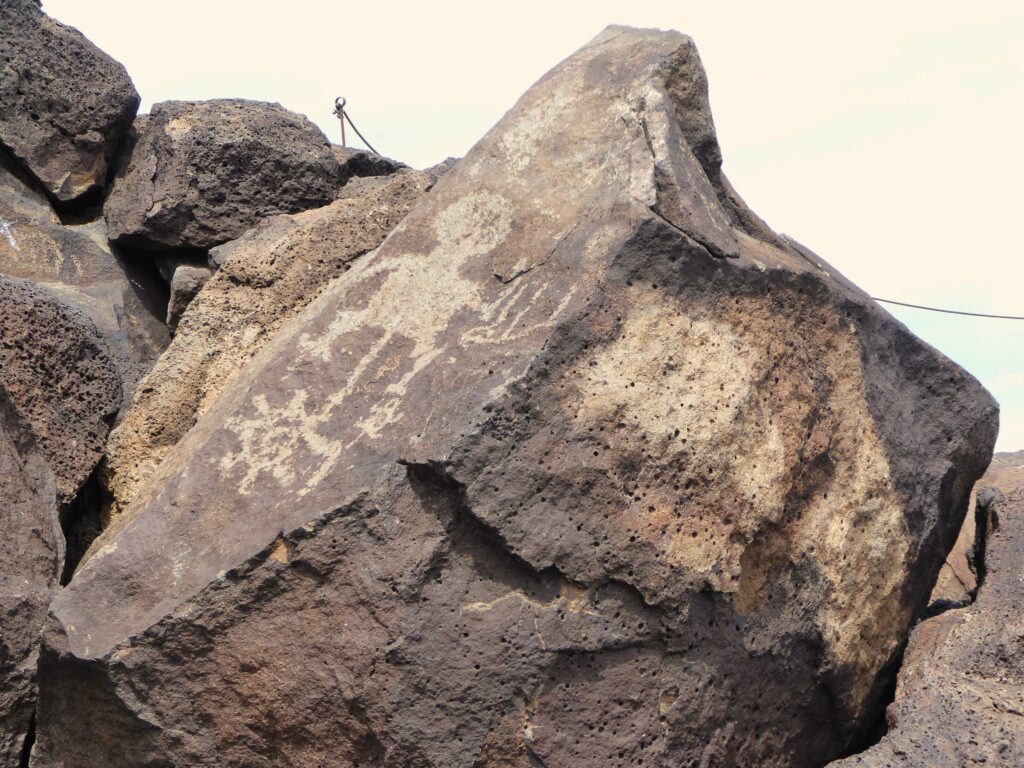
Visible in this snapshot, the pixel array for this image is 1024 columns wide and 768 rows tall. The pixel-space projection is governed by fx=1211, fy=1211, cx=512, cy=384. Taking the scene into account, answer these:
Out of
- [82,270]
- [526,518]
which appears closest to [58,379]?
[82,270]

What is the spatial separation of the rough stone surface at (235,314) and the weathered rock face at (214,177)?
45 centimetres

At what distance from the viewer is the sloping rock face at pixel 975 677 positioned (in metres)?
2.35

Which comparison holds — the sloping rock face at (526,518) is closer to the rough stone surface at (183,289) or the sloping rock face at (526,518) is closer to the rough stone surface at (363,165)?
the rough stone surface at (183,289)

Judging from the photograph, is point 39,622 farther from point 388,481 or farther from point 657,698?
point 657,698

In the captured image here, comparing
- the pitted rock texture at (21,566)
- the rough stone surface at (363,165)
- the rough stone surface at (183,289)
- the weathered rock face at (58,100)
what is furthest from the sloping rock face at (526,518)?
the weathered rock face at (58,100)

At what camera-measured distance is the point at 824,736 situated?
289 cm

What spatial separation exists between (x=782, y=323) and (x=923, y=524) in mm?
723

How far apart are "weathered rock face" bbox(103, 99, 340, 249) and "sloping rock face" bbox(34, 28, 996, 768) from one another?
1273 millimetres

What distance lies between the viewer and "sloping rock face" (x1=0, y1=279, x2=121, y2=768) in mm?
2656

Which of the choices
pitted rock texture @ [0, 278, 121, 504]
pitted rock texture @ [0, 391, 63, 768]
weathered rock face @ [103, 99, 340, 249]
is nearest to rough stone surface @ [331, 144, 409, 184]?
weathered rock face @ [103, 99, 340, 249]

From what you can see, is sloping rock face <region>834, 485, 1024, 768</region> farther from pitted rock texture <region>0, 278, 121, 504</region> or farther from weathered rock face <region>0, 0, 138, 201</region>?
weathered rock face <region>0, 0, 138, 201</region>

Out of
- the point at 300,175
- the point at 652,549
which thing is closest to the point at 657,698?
the point at 652,549

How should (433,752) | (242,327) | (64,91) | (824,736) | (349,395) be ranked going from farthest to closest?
(64,91) < (242,327) < (824,736) < (349,395) < (433,752)

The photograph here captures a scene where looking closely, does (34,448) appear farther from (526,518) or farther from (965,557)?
(965,557)
